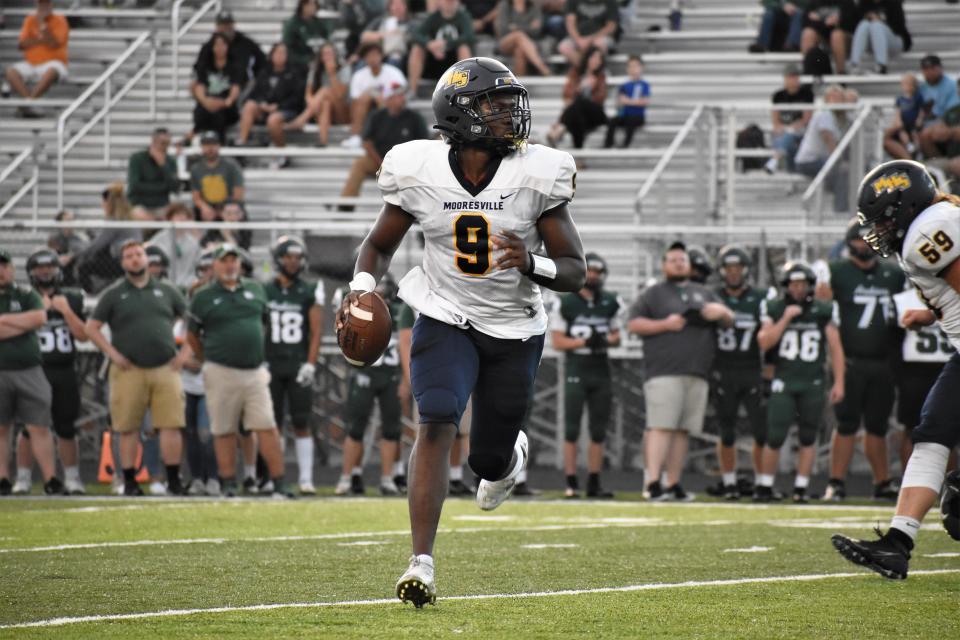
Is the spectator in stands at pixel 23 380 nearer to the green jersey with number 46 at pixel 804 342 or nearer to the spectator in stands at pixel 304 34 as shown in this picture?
the green jersey with number 46 at pixel 804 342

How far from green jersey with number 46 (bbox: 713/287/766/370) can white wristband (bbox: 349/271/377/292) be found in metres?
6.73

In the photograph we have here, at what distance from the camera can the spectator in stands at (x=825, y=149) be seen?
46.0 feet

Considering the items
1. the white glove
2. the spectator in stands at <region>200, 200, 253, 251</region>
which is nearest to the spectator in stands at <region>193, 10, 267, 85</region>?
the spectator in stands at <region>200, 200, 253, 251</region>

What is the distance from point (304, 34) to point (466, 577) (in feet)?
42.1

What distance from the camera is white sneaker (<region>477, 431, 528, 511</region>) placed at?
19.6 feet

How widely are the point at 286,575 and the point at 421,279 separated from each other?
1451 millimetres

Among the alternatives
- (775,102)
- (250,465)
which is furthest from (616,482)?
(775,102)

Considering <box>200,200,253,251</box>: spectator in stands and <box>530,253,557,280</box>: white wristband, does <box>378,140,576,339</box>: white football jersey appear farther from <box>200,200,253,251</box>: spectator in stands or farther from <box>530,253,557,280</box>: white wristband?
<box>200,200,253,251</box>: spectator in stands

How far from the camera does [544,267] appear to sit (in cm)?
530

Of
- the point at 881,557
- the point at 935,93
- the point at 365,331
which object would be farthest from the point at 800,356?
the point at 365,331

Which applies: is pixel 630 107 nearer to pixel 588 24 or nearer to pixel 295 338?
pixel 588 24

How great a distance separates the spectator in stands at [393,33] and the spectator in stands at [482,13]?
76 cm

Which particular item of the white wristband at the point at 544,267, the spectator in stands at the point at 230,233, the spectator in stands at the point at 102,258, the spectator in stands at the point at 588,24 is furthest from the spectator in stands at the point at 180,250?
the white wristband at the point at 544,267

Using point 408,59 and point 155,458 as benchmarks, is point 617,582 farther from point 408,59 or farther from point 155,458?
point 408,59
